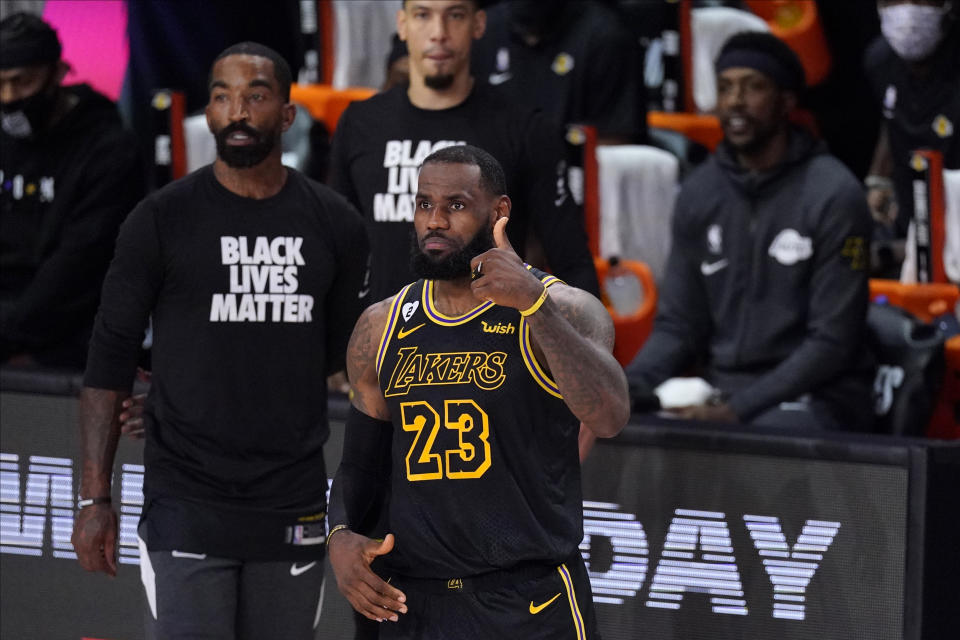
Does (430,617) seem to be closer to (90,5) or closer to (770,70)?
(770,70)

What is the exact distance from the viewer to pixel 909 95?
27.0ft

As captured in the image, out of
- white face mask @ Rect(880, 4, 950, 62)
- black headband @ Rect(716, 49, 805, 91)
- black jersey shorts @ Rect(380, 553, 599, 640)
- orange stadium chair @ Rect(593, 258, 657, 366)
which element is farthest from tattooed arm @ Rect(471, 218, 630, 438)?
white face mask @ Rect(880, 4, 950, 62)

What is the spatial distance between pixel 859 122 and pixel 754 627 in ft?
16.1

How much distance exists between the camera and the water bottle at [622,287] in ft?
23.9

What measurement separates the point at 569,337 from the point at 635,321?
375 centimetres

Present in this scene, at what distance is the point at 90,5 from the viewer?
8484mm

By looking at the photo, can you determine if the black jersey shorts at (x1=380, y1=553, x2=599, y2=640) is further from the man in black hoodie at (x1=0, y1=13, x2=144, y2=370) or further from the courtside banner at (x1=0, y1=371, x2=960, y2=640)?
the man in black hoodie at (x1=0, y1=13, x2=144, y2=370)

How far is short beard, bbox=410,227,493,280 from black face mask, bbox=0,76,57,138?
3.46m

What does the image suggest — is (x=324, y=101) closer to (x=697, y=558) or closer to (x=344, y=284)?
(x=344, y=284)

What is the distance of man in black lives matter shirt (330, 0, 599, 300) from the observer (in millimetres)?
4984

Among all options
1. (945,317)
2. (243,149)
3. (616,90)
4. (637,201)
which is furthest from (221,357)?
(616,90)

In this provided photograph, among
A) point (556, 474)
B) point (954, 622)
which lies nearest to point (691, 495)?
point (954, 622)

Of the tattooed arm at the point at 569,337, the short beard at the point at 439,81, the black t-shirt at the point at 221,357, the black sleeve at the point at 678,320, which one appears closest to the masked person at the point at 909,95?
the black sleeve at the point at 678,320

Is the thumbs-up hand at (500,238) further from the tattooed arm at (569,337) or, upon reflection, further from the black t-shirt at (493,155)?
the black t-shirt at (493,155)
